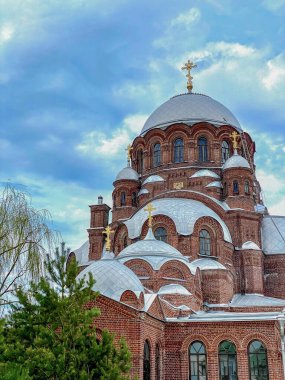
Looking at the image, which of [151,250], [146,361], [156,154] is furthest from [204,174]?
[146,361]

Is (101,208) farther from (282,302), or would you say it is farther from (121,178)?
(282,302)

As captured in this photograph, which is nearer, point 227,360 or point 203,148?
point 227,360

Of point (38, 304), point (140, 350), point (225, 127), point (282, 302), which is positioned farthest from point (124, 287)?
point (225, 127)

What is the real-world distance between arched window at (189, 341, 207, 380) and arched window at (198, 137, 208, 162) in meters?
14.1

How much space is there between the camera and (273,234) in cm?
2833

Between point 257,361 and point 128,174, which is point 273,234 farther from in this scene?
point 257,361

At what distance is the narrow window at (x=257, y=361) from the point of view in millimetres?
17266

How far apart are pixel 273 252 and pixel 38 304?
19.5 meters

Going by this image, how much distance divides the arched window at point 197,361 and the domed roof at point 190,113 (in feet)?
51.9

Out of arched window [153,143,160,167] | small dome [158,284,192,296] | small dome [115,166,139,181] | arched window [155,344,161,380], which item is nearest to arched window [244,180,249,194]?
arched window [153,143,160,167]

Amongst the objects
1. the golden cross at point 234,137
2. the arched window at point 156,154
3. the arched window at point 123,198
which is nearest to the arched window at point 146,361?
the arched window at point 123,198

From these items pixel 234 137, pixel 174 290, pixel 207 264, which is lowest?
pixel 174 290

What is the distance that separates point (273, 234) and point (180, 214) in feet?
21.7

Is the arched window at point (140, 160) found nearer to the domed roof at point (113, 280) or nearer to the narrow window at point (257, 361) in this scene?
the domed roof at point (113, 280)
